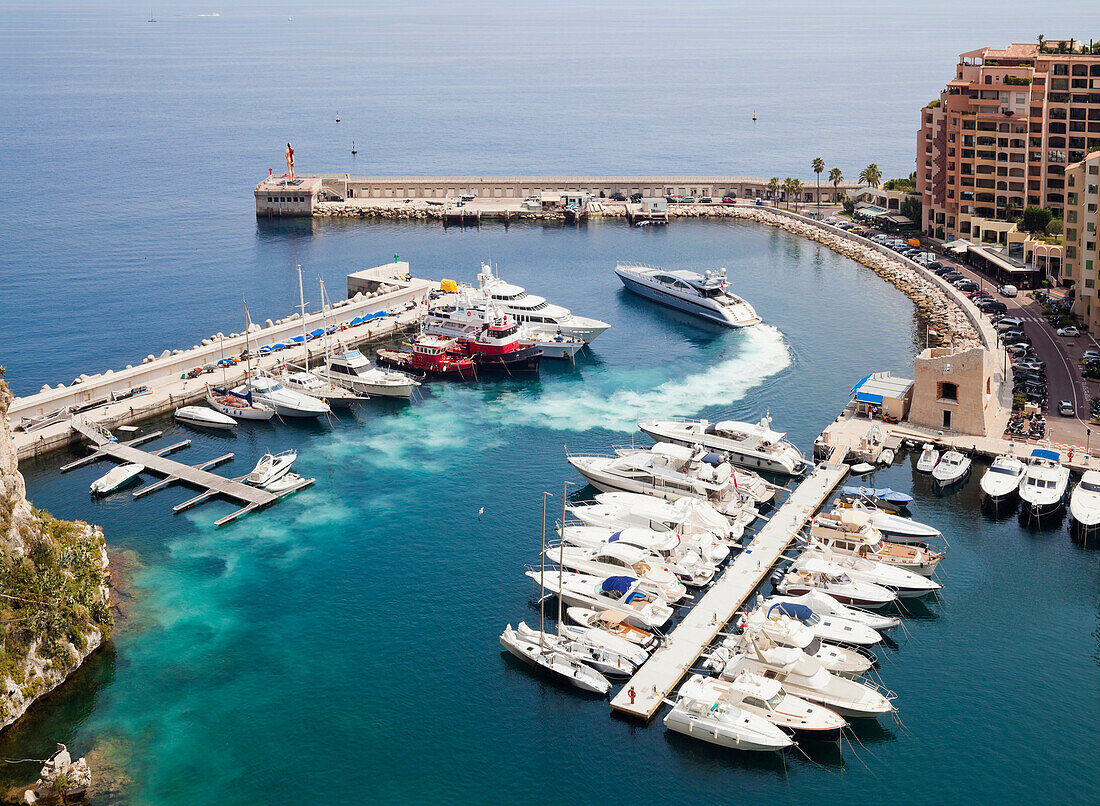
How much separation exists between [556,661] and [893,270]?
295ft

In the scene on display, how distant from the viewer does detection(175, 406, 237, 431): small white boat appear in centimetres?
8975

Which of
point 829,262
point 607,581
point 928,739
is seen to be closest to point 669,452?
point 607,581

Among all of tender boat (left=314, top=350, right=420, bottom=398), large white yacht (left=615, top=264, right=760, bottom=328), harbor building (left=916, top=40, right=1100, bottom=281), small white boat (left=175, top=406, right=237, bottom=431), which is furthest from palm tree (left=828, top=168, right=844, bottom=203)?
small white boat (left=175, top=406, right=237, bottom=431)

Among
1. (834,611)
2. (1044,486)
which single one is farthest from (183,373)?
(1044,486)

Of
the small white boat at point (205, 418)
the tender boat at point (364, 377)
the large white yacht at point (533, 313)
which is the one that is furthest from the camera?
the large white yacht at point (533, 313)

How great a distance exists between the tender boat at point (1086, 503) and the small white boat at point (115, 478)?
63652 millimetres

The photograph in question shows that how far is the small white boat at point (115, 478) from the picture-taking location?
77.2m

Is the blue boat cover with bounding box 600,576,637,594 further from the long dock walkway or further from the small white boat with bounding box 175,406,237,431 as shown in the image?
the small white boat with bounding box 175,406,237,431

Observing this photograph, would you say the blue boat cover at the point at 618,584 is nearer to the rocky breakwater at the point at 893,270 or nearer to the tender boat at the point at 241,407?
the tender boat at the point at 241,407

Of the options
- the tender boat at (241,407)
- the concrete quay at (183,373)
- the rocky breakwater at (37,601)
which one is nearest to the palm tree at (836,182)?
the concrete quay at (183,373)

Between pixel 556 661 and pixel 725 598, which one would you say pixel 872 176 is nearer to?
pixel 725 598

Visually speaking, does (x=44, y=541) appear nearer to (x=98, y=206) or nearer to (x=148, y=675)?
(x=148, y=675)

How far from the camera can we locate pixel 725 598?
6203 centimetres

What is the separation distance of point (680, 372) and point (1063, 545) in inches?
1567
